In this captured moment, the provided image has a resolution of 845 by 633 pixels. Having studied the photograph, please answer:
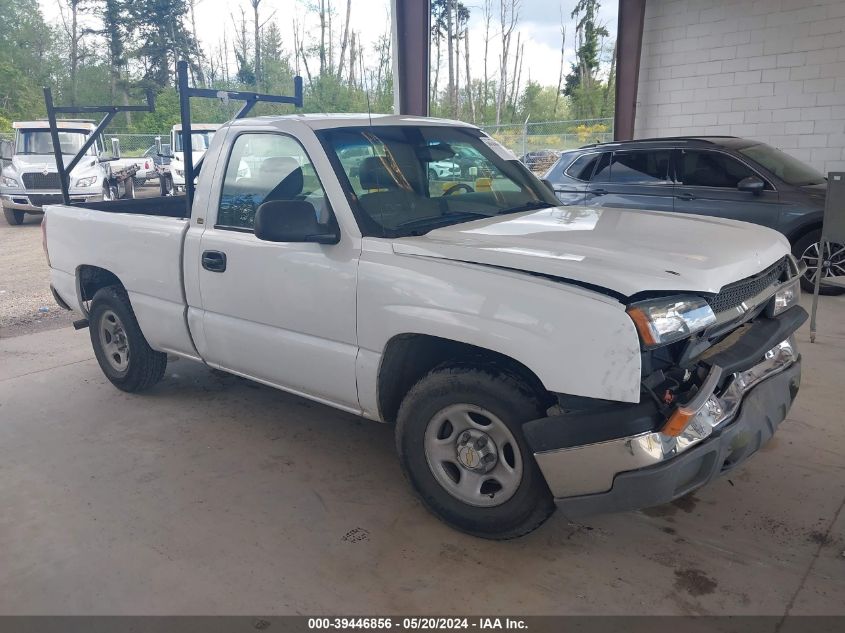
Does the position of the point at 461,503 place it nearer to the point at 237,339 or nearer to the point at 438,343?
the point at 438,343

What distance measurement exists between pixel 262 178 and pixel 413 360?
142 cm

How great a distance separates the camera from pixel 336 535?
3168mm

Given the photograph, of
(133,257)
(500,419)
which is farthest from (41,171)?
(500,419)

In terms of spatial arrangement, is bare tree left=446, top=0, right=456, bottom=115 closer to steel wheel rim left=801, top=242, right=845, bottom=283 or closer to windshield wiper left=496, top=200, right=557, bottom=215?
steel wheel rim left=801, top=242, right=845, bottom=283

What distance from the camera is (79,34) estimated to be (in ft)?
119

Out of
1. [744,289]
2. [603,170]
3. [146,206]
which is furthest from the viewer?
[603,170]

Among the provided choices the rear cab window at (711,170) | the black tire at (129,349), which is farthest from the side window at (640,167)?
the black tire at (129,349)

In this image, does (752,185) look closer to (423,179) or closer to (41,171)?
(423,179)

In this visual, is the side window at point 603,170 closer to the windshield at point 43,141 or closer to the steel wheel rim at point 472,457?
the steel wheel rim at point 472,457

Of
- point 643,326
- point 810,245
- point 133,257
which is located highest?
point 643,326

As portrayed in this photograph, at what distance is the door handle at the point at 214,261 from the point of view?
385cm

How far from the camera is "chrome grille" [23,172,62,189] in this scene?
15.5 m

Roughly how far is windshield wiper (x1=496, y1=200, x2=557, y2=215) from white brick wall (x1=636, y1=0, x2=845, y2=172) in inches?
344

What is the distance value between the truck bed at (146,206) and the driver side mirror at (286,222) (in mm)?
2383
